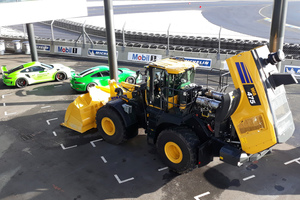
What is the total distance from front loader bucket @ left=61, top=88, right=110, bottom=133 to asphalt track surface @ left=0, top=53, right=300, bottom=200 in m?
0.33

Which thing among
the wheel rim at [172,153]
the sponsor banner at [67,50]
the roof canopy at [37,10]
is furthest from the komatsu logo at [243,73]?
the sponsor banner at [67,50]

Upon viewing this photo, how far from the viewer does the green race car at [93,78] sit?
15498 mm

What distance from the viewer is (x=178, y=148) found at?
8.58 m

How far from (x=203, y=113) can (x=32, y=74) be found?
1217 centimetres

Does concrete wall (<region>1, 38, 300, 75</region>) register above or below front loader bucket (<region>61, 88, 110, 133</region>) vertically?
above

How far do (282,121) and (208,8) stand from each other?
1764 inches

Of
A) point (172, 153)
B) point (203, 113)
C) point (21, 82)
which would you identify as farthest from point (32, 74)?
point (203, 113)

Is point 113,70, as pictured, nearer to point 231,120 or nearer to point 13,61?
point 231,120

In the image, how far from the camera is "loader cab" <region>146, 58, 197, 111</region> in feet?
28.4

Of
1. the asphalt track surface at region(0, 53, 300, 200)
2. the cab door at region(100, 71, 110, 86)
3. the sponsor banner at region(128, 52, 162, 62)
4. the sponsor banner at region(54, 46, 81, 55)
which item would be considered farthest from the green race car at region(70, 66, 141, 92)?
the sponsor banner at region(54, 46, 81, 55)

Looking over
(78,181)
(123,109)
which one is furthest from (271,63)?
(78,181)

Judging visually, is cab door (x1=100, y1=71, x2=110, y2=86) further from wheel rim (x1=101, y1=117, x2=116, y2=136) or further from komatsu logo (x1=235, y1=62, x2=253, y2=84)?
komatsu logo (x1=235, y1=62, x2=253, y2=84)

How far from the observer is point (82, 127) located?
11.2 m

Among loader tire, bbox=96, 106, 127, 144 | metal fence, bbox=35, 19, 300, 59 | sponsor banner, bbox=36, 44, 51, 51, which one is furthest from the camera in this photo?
sponsor banner, bbox=36, 44, 51, 51
